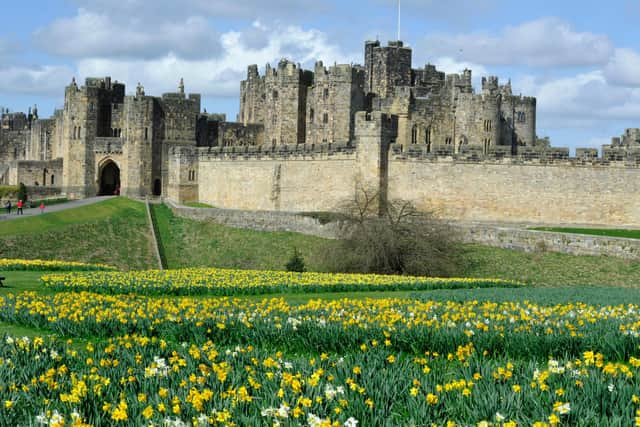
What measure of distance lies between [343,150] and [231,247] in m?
8.31

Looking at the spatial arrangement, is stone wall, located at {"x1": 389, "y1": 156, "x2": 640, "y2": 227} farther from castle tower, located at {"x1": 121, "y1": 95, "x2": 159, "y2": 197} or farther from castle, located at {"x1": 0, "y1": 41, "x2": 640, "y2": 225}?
castle tower, located at {"x1": 121, "y1": 95, "x2": 159, "y2": 197}

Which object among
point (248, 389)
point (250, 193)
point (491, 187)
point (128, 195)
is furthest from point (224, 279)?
point (128, 195)

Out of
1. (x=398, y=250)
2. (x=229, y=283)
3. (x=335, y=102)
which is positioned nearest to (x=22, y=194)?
(x=335, y=102)

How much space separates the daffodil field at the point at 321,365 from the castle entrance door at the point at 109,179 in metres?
46.2

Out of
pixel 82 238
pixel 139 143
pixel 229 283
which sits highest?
pixel 139 143

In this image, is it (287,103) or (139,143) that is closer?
(287,103)

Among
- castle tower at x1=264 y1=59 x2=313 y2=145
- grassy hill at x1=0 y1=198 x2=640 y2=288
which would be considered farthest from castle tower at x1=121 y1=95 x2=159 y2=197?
grassy hill at x1=0 y1=198 x2=640 y2=288

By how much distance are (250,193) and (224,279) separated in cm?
2832

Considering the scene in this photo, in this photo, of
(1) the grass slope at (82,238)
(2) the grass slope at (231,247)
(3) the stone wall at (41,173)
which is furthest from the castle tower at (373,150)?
(3) the stone wall at (41,173)

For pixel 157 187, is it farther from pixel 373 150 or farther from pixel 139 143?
pixel 373 150

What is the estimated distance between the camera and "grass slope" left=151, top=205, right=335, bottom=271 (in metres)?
35.3

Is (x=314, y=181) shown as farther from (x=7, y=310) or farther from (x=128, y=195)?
(x=7, y=310)

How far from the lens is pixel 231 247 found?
38.8 meters

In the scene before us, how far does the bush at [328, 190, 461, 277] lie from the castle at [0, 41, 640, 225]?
9.26 meters
